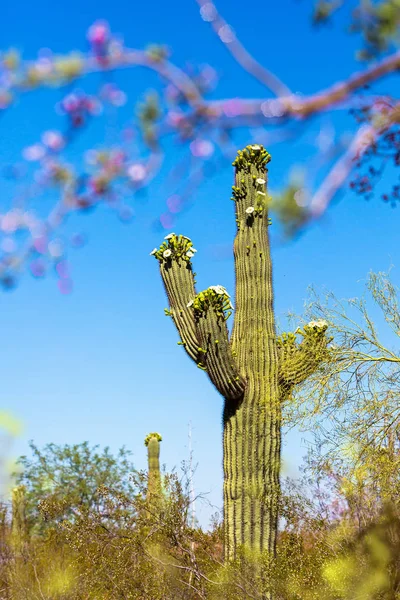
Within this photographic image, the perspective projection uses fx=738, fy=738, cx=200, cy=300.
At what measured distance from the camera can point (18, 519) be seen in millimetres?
16156

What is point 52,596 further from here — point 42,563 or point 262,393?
point 262,393

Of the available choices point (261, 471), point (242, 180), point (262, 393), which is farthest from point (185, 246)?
point (261, 471)

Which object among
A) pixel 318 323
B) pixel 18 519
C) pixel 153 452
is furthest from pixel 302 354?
pixel 18 519

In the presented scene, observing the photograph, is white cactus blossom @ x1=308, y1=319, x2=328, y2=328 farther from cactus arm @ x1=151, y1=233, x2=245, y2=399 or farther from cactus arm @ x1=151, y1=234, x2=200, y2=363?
cactus arm @ x1=151, y1=234, x2=200, y2=363

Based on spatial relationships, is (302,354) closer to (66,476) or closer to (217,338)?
(217,338)

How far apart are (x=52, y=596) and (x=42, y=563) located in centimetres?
121

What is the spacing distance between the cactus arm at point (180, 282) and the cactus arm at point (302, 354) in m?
1.33

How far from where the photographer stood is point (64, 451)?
952 inches

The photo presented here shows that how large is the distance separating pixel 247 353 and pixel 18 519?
8.36 m

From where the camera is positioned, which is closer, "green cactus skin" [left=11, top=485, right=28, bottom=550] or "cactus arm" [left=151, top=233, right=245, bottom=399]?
"cactus arm" [left=151, top=233, right=245, bottom=399]

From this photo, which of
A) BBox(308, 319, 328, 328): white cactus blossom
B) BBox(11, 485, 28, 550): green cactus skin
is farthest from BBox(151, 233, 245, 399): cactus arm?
BBox(11, 485, 28, 550): green cactus skin

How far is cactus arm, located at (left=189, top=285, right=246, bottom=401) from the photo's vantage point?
9984mm

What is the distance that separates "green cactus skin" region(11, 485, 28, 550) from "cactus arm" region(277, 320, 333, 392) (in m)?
7.60

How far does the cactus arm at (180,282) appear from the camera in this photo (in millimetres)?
10469
